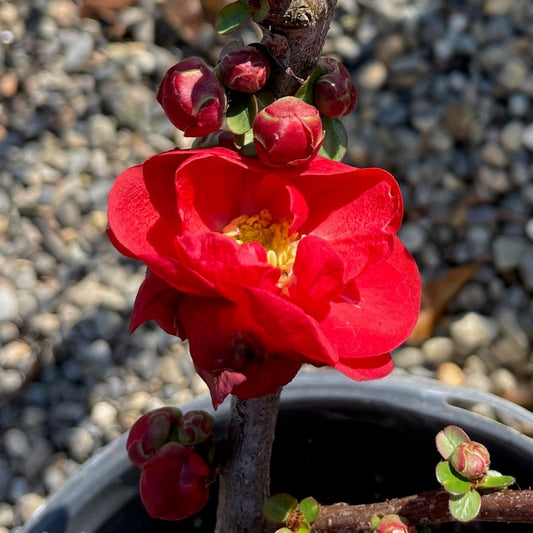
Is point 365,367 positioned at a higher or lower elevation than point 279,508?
higher

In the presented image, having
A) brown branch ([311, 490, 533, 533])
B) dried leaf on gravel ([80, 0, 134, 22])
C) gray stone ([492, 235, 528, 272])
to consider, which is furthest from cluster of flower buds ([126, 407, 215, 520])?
dried leaf on gravel ([80, 0, 134, 22])

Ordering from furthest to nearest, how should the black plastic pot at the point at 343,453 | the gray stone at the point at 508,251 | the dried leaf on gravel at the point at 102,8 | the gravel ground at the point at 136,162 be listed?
the dried leaf on gravel at the point at 102,8, the gray stone at the point at 508,251, the gravel ground at the point at 136,162, the black plastic pot at the point at 343,453

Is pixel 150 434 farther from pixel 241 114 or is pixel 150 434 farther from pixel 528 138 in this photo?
pixel 528 138

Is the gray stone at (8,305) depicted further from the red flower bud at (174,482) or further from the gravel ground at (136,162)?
the red flower bud at (174,482)

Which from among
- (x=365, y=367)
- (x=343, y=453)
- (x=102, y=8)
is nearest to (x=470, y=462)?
(x=365, y=367)

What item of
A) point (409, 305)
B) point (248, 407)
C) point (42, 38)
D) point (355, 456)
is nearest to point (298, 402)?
point (355, 456)

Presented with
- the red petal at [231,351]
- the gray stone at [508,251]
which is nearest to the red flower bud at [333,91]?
the red petal at [231,351]
